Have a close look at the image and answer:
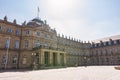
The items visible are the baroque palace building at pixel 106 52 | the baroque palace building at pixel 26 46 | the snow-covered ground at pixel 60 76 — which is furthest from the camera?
the baroque palace building at pixel 106 52

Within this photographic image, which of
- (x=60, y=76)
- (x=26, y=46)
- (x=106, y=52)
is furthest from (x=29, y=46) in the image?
(x=106, y=52)

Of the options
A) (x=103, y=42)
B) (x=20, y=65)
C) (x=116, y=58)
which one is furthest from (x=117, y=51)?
(x=20, y=65)

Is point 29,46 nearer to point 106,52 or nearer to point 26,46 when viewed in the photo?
point 26,46

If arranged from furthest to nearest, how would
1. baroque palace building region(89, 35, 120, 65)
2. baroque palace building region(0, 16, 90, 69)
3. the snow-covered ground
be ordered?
baroque palace building region(89, 35, 120, 65), baroque palace building region(0, 16, 90, 69), the snow-covered ground

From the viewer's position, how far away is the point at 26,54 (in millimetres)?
30953

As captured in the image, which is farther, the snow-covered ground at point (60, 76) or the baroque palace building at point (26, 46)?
the baroque palace building at point (26, 46)

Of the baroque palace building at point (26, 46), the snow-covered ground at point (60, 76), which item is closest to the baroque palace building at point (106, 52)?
the baroque palace building at point (26, 46)

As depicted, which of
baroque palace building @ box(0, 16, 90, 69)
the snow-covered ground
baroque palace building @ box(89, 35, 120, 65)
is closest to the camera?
the snow-covered ground

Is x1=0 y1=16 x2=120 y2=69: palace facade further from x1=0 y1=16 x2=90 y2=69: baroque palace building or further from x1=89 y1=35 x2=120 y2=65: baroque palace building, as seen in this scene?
x1=89 y1=35 x2=120 y2=65: baroque palace building

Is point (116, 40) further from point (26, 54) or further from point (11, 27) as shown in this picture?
point (11, 27)

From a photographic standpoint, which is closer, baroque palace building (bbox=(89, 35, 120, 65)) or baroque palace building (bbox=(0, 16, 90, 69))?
baroque palace building (bbox=(0, 16, 90, 69))

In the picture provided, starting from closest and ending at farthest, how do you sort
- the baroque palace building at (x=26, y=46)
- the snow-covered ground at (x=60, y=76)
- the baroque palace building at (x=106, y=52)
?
1. the snow-covered ground at (x=60, y=76)
2. the baroque palace building at (x=26, y=46)
3. the baroque palace building at (x=106, y=52)

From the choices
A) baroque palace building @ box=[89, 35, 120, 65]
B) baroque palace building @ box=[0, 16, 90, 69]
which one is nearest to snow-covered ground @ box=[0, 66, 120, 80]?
baroque palace building @ box=[0, 16, 90, 69]

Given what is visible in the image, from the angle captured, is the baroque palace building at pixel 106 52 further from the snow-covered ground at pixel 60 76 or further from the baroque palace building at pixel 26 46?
the snow-covered ground at pixel 60 76
